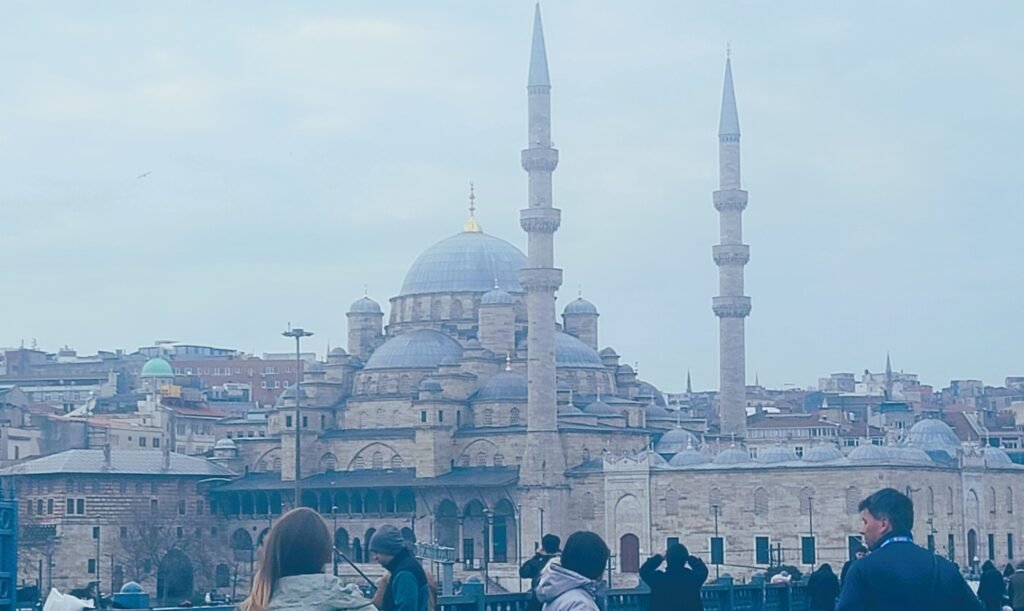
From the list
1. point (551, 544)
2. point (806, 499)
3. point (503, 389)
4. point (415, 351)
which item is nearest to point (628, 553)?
point (806, 499)

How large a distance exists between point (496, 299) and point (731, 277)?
711cm

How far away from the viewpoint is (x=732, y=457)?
52.3 metres

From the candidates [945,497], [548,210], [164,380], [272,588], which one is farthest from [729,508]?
[272,588]

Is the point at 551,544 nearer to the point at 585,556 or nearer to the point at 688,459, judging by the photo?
the point at 585,556

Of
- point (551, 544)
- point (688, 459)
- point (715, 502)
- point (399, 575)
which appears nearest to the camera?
point (399, 575)

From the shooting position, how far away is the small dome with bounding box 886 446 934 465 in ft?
167

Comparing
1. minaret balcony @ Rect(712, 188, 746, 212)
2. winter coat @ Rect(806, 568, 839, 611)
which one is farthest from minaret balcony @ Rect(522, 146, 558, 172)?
winter coat @ Rect(806, 568, 839, 611)

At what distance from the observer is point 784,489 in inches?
2015

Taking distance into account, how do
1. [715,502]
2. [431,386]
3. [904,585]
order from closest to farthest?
[904,585], [715,502], [431,386]

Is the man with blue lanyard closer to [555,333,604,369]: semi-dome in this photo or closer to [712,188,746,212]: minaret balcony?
[712,188,746,212]: minaret balcony

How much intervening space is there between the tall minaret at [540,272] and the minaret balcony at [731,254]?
268 inches

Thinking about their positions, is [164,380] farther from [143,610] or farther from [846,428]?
[143,610]

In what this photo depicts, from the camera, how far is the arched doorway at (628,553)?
52469mm

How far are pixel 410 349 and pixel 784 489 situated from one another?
13119mm
